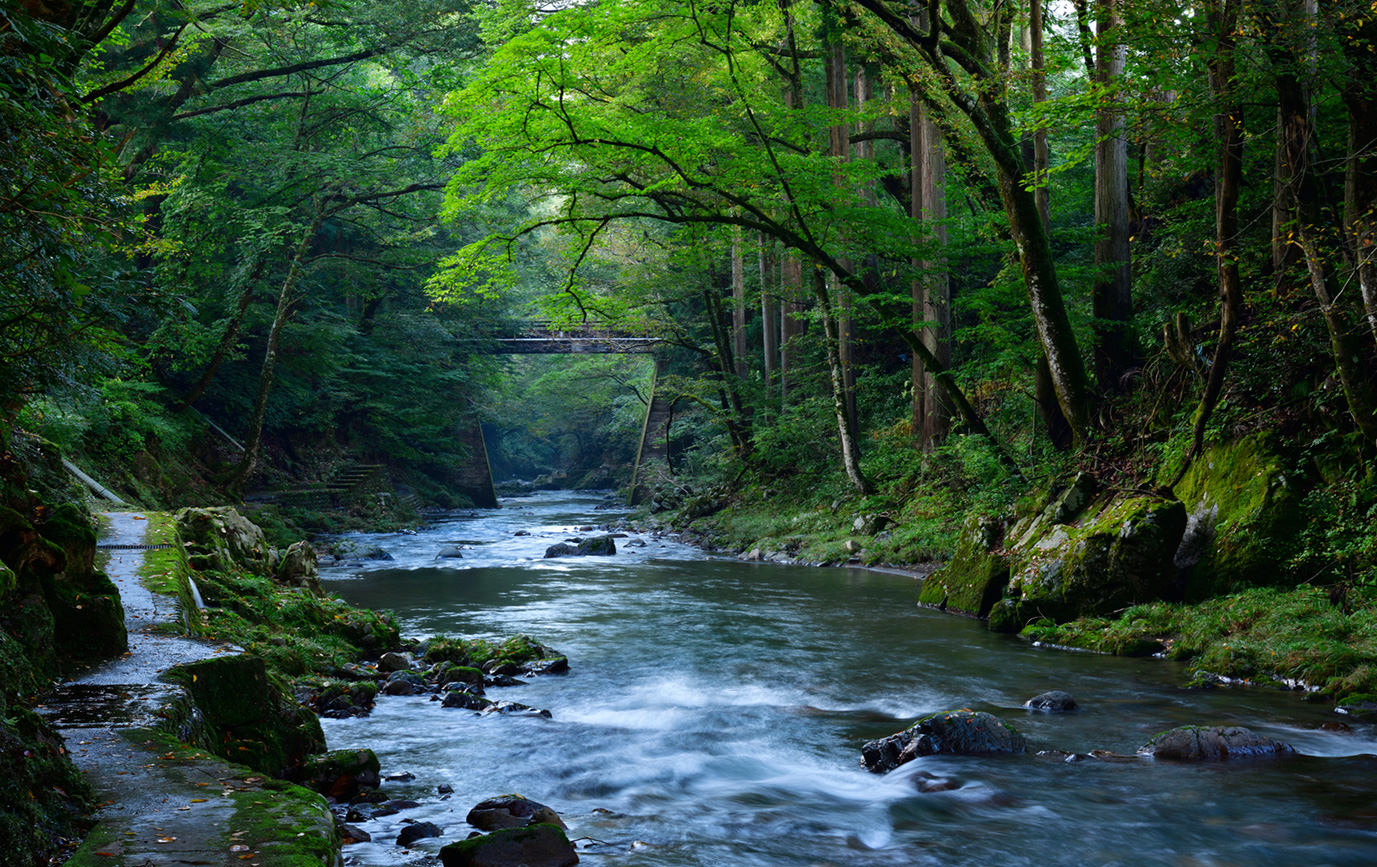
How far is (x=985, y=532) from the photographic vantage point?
1111 centimetres

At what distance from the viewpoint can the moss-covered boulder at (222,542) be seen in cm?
920

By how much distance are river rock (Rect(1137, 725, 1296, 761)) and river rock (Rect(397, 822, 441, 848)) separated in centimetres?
429

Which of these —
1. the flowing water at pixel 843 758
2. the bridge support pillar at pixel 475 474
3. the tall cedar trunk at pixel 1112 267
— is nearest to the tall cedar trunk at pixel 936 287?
the tall cedar trunk at pixel 1112 267

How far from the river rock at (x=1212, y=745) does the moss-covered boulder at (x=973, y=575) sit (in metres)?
4.51

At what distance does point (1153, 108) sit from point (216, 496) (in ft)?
59.9

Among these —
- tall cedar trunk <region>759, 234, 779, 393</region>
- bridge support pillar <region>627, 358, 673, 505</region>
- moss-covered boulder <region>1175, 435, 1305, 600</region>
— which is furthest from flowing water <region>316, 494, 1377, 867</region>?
bridge support pillar <region>627, 358, 673, 505</region>

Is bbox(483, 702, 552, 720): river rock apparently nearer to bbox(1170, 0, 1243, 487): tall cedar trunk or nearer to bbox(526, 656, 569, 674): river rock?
bbox(526, 656, 569, 674): river rock

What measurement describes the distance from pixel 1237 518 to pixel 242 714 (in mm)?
8189

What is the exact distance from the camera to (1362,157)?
705 centimetres

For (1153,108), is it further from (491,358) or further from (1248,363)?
(491,358)

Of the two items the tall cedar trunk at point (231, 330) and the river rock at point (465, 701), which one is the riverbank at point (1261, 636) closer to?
the river rock at point (465, 701)

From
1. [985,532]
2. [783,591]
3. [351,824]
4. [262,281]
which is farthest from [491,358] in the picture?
[351,824]

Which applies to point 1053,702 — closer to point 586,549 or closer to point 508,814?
point 508,814

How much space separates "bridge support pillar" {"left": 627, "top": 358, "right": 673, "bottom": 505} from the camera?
3119 cm
